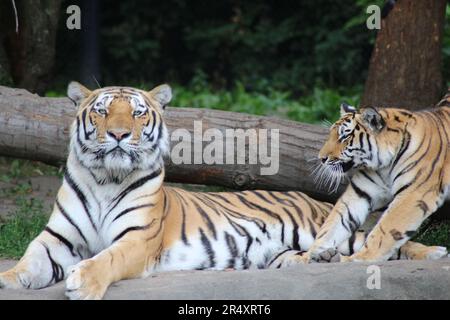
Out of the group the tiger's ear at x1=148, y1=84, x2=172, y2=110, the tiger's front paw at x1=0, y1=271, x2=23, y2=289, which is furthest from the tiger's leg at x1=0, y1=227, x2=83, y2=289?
the tiger's ear at x1=148, y1=84, x2=172, y2=110

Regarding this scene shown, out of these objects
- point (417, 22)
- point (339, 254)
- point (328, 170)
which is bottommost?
point (339, 254)

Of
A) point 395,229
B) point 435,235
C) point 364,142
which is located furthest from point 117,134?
point 435,235

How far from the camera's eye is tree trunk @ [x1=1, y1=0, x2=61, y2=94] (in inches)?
342

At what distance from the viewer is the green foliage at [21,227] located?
6.00 metres

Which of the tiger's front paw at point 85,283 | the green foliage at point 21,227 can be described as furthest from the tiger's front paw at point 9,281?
the green foliage at point 21,227

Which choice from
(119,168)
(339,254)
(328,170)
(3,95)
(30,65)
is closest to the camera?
(119,168)

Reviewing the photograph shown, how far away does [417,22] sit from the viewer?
7438mm

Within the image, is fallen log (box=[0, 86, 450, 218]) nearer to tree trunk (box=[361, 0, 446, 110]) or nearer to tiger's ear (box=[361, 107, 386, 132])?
tiger's ear (box=[361, 107, 386, 132])

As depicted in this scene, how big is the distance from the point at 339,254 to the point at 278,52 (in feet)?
30.7

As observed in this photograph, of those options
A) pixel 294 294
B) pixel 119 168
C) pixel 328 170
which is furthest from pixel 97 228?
pixel 328 170

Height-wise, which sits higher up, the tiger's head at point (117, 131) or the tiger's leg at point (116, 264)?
the tiger's head at point (117, 131)

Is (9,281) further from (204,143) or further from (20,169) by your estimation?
(20,169)

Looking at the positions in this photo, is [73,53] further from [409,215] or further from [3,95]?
[409,215]

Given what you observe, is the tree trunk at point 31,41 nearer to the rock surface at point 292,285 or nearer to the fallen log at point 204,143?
the fallen log at point 204,143
